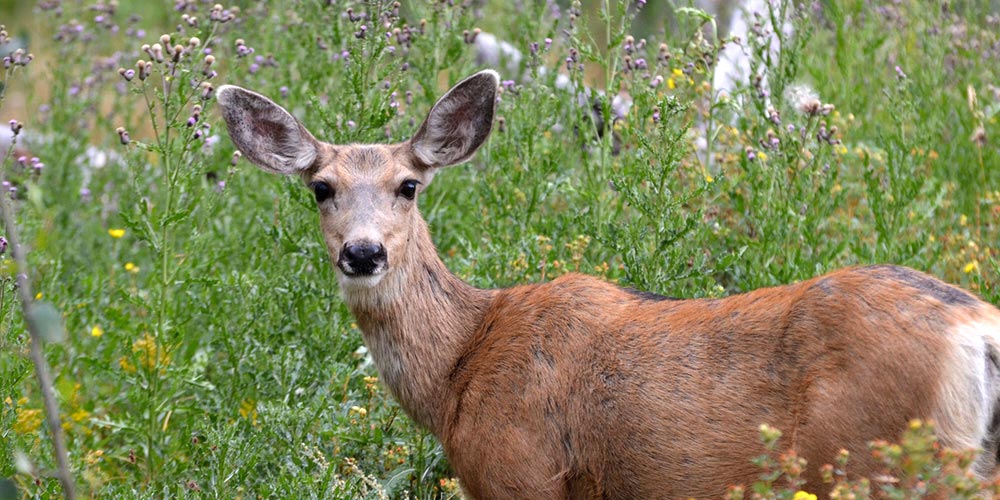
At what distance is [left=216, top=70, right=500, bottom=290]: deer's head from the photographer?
546 centimetres

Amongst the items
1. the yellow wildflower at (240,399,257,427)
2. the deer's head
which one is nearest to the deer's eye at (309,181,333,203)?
the deer's head

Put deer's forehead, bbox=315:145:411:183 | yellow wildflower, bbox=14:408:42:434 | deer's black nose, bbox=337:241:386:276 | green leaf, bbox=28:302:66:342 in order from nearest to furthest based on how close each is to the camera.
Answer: green leaf, bbox=28:302:66:342, deer's black nose, bbox=337:241:386:276, deer's forehead, bbox=315:145:411:183, yellow wildflower, bbox=14:408:42:434

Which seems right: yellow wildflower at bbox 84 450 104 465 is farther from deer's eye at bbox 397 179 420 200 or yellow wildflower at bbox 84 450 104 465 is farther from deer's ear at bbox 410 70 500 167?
deer's ear at bbox 410 70 500 167

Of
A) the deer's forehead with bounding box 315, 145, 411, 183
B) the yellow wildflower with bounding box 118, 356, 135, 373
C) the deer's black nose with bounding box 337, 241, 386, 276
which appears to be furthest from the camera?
the yellow wildflower with bounding box 118, 356, 135, 373

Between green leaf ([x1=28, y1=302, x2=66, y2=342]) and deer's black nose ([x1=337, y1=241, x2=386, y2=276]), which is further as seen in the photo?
deer's black nose ([x1=337, y1=241, x2=386, y2=276])

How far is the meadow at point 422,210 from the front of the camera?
226 inches

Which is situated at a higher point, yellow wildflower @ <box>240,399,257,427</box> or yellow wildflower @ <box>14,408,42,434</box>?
yellow wildflower @ <box>240,399,257,427</box>

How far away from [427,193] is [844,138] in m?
3.01

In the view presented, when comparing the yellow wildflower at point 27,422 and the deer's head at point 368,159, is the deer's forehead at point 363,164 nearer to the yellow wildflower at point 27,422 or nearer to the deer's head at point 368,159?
the deer's head at point 368,159

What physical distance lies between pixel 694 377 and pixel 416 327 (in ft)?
4.70

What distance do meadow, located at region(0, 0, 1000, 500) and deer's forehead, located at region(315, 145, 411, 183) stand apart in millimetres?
469

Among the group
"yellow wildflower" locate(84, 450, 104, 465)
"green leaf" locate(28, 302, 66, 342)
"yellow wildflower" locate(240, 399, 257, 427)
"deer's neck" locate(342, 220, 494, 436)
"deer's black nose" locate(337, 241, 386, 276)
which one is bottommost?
"yellow wildflower" locate(84, 450, 104, 465)

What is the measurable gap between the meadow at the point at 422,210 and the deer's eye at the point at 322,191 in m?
0.48

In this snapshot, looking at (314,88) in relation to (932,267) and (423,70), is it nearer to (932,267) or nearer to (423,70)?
(423,70)
